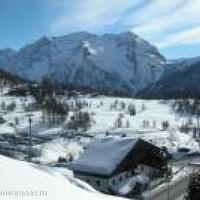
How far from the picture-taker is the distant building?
5069cm

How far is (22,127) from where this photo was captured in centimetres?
13350

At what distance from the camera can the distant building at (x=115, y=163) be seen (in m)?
50.7

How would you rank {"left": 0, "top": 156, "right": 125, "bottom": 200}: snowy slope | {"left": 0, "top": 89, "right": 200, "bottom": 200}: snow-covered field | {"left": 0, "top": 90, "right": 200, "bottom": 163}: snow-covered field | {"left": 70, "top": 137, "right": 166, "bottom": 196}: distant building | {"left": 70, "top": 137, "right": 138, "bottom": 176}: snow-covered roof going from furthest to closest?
{"left": 0, "top": 90, "right": 200, "bottom": 163}: snow-covered field, {"left": 70, "top": 137, "right": 138, "bottom": 176}: snow-covered roof, {"left": 70, "top": 137, "right": 166, "bottom": 196}: distant building, {"left": 0, "top": 89, "right": 200, "bottom": 200}: snow-covered field, {"left": 0, "top": 156, "right": 125, "bottom": 200}: snowy slope

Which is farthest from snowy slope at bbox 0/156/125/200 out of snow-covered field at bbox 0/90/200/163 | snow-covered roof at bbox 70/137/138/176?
snow-covered field at bbox 0/90/200/163

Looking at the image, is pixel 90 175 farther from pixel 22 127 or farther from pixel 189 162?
pixel 22 127

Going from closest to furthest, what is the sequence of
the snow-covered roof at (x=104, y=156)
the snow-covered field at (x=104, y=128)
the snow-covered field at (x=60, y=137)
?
the snow-covered field at (x=60, y=137), the snow-covered roof at (x=104, y=156), the snow-covered field at (x=104, y=128)

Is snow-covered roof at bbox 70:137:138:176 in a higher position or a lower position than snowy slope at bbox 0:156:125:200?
lower

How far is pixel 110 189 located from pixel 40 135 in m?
72.9

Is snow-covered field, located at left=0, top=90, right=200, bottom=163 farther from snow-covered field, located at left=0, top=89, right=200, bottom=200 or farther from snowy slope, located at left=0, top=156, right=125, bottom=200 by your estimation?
snowy slope, located at left=0, top=156, right=125, bottom=200

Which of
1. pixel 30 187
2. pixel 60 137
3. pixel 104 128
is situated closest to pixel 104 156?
pixel 30 187

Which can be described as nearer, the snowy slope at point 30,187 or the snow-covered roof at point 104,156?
the snowy slope at point 30,187

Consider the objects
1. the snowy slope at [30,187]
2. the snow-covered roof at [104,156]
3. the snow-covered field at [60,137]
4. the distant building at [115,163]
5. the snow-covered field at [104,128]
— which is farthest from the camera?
the snow-covered field at [104,128]

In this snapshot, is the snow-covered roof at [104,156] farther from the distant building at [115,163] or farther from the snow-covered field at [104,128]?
the snow-covered field at [104,128]

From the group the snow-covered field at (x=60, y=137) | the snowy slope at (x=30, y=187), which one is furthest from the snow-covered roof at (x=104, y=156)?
the snowy slope at (x=30, y=187)
